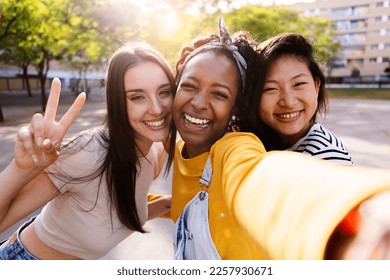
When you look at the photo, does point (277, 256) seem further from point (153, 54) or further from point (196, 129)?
point (153, 54)

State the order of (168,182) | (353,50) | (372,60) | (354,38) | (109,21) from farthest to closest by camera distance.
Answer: (353,50) < (354,38) < (372,60) < (109,21) < (168,182)

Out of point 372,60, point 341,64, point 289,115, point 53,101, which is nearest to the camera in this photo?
point 53,101

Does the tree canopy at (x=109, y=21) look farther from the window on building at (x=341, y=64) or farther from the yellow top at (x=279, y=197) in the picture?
the window on building at (x=341, y=64)

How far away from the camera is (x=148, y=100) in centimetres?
128

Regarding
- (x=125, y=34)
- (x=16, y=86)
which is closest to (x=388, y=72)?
(x=125, y=34)

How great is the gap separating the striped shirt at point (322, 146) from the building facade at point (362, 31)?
1265 inches

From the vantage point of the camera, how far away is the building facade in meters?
30.9

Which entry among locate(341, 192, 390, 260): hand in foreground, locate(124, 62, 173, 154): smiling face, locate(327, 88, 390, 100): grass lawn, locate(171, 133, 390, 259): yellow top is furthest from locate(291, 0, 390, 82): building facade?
locate(341, 192, 390, 260): hand in foreground

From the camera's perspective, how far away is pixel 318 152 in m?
1.21

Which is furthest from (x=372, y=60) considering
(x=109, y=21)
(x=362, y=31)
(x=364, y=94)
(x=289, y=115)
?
(x=289, y=115)

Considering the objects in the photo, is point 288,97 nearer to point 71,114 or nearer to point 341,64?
point 71,114

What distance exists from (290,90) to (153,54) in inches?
22.1

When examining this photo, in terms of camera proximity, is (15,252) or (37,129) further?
(15,252)

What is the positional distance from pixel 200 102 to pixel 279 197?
2.03 ft
